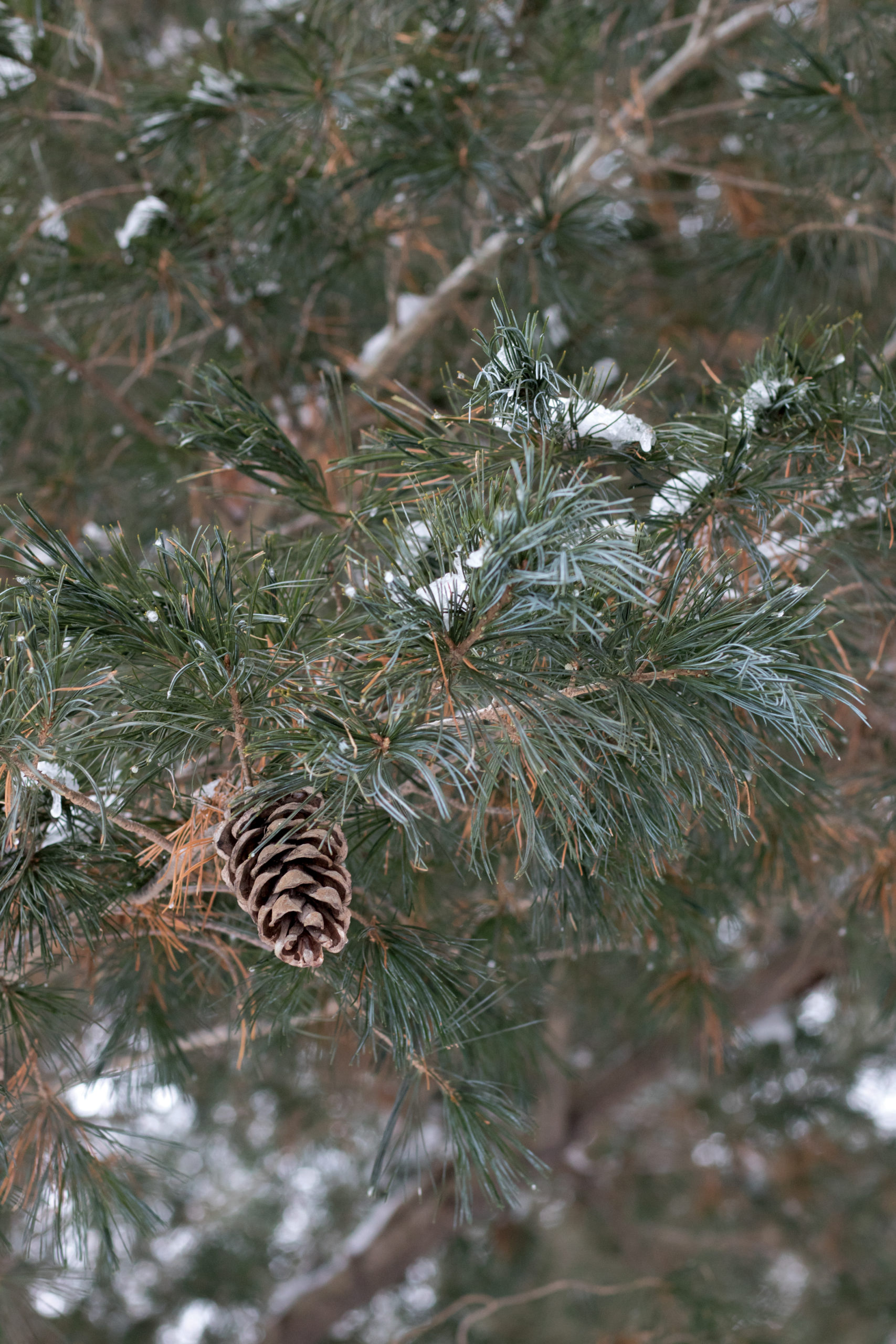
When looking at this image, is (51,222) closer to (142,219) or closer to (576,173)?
(142,219)

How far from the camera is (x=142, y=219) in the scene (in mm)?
1150

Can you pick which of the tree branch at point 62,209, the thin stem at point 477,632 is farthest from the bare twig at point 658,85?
the thin stem at point 477,632

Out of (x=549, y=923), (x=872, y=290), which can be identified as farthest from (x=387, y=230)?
(x=549, y=923)

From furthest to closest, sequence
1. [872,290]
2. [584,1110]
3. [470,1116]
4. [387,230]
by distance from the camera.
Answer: [584,1110]
[872,290]
[387,230]
[470,1116]

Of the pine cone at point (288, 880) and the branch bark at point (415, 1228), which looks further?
the branch bark at point (415, 1228)

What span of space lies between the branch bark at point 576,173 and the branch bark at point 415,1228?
1.22m

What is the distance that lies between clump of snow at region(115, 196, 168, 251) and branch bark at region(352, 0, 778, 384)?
0.32m

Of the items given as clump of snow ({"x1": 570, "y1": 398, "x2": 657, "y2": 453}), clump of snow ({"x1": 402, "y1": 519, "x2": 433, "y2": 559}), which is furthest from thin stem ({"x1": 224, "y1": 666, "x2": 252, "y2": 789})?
clump of snow ({"x1": 570, "y1": 398, "x2": 657, "y2": 453})

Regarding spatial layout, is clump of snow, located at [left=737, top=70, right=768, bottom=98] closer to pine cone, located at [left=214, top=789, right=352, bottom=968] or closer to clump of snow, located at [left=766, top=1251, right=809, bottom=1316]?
pine cone, located at [left=214, top=789, right=352, bottom=968]

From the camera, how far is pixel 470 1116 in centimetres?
72

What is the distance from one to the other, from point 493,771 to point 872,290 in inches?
53.7

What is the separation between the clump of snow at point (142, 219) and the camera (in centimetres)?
115

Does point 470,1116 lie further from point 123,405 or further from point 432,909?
point 123,405

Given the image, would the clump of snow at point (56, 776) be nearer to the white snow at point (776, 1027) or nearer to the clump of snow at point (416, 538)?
the clump of snow at point (416, 538)
